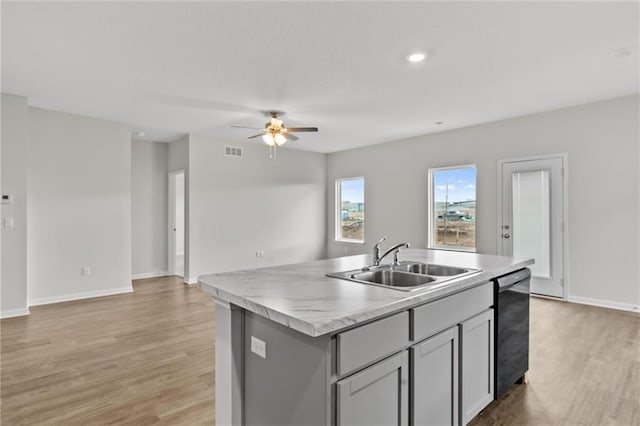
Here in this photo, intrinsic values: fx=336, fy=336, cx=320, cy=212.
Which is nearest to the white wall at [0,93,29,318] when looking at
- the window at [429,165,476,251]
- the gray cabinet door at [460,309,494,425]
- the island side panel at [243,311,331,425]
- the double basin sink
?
the island side panel at [243,311,331,425]

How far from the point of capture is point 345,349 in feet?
4.16

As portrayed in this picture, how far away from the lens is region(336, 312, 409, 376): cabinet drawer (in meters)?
1.27

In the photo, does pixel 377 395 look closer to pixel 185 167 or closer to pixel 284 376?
pixel 284 376

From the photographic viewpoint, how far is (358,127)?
5.75 m

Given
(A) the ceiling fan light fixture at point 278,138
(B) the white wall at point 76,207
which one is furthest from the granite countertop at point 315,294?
(B) the white wall at point 76,207

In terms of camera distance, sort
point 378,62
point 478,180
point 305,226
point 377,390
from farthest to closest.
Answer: point 305,226, point 478,180, point 378,62, point 377,390

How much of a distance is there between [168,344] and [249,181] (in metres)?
4.11

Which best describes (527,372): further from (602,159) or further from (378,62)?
(602,159)

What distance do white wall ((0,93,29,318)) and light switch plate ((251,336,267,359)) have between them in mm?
4272

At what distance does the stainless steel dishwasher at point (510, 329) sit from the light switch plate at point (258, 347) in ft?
5.00

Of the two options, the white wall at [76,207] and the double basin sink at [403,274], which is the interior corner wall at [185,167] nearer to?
the white wall at [76,207]

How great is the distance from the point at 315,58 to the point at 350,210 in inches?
204

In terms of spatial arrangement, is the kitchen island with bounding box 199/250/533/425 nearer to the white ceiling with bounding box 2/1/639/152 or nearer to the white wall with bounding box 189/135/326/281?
the white ceiling with bounding box 2/1/639/152

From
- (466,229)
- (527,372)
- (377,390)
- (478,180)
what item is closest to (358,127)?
(478,180)
